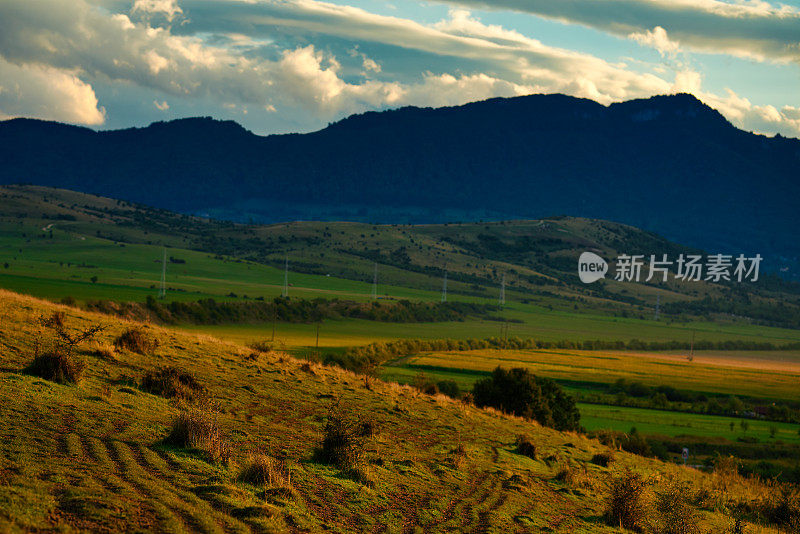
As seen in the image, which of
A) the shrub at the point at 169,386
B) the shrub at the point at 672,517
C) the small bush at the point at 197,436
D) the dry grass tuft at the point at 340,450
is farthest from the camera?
the shrub at the point at 169,386

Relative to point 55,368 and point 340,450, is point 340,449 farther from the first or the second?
point 55,368

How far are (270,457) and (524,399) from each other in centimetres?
3294

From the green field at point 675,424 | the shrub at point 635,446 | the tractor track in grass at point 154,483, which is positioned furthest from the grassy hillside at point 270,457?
the green field at point 675,424

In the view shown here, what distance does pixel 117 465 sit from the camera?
14.7 m

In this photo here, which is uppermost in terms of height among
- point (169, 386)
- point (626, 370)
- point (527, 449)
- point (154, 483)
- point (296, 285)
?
point (154, 483)

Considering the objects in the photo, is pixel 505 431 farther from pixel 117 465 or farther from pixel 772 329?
pixel 772 329

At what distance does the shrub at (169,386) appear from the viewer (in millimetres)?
23125

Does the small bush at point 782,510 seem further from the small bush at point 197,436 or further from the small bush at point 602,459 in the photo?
the small bush at point 197,436

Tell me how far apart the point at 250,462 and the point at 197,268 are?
14763 centimetres

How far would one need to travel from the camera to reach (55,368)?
21.4 m

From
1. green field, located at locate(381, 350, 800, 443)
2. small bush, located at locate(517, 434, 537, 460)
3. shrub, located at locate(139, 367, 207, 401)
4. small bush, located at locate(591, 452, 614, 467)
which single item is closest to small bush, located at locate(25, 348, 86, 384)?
shrub, located at locate(139, 367, 207, 401)

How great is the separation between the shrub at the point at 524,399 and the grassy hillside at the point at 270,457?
38.6 ft

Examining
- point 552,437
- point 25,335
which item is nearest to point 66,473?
point 25,335

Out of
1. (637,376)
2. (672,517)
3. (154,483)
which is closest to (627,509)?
(672,517)
